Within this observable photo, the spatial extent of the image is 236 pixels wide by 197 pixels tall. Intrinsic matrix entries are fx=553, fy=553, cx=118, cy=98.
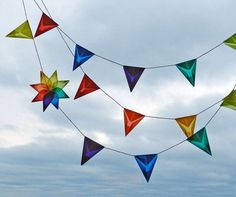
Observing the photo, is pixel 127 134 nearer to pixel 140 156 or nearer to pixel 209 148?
pixel 140 156

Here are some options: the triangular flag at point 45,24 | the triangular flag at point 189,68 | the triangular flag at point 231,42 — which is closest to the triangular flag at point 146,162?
the triangular flag at point 189,68

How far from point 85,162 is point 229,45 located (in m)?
3.90

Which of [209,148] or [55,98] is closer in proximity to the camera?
[209,148]

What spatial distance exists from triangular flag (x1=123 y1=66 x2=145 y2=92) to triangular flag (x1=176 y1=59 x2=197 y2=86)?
83cm

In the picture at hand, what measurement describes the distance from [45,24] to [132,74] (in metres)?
2.13

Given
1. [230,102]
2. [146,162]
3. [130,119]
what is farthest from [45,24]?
[230,102]

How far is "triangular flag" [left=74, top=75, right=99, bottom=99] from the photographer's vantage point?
1181 cm

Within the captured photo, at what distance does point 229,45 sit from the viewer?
35.3 feet

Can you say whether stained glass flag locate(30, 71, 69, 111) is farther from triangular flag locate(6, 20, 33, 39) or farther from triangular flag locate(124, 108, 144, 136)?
triangular flag locate(124, 108, 144, 136)

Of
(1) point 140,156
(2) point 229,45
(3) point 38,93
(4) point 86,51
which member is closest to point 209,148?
(1) point 140,156

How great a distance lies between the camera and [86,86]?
39.0ft

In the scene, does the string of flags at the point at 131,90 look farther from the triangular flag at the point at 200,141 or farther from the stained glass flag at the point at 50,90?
the stained glass flag at the point at 50,90

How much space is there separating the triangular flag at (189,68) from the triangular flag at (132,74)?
2.72 ft

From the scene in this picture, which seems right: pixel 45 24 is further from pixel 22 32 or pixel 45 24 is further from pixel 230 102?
pixel 230 102
